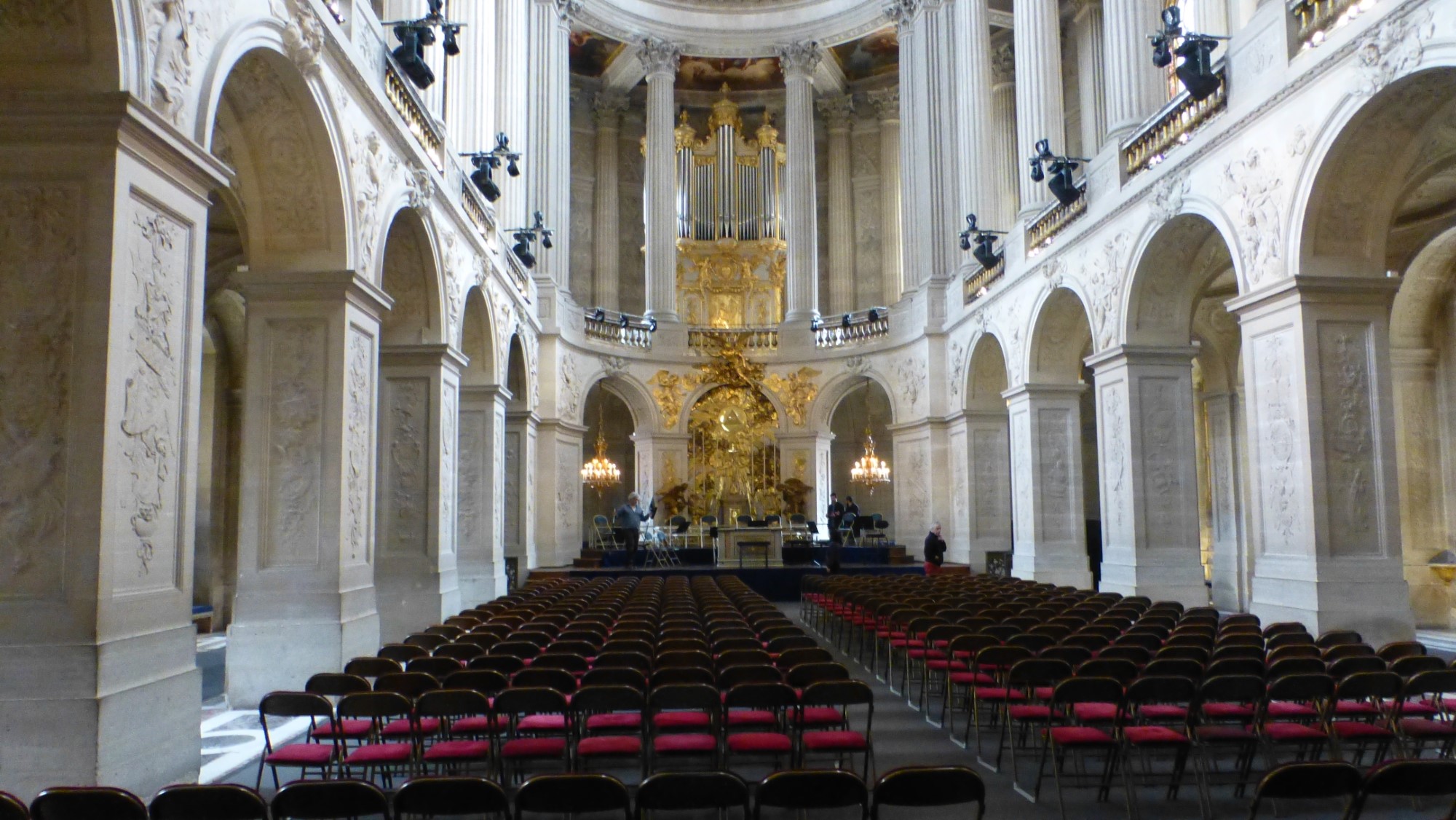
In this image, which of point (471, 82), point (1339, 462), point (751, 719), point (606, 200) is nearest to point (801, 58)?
point (606, 200)

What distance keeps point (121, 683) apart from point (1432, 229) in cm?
1700

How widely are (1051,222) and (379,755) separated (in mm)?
15780

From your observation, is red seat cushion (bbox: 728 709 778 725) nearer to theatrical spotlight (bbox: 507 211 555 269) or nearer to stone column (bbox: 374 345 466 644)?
stone column (bbox: 374 345 466 644)

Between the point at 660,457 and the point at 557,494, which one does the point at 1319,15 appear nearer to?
the point at 557,494

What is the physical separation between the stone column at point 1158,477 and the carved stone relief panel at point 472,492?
9.83 meters

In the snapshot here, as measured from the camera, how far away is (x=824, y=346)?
2848cm

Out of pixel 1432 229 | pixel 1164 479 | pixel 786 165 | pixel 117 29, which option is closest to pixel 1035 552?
pixel 1164 479

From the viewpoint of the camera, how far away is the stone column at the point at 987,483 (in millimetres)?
23078

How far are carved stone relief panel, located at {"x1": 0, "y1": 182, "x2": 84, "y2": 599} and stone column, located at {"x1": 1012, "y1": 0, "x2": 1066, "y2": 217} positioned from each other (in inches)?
663

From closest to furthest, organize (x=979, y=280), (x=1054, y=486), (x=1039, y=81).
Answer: (x=1054, y=486), (x=1039, y=81), (x=979, y=280)

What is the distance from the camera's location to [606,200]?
32750mm

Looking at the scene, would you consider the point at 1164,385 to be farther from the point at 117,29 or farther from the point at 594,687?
the point at 117,29

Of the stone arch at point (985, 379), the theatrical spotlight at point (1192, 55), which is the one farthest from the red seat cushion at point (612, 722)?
the stone arch at point (985, 379)

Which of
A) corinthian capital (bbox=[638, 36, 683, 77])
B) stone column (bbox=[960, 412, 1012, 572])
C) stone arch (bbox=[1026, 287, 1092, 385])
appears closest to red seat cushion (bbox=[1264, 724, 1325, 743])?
stone arch (bbox=[1026, 287, 1092, 385])
